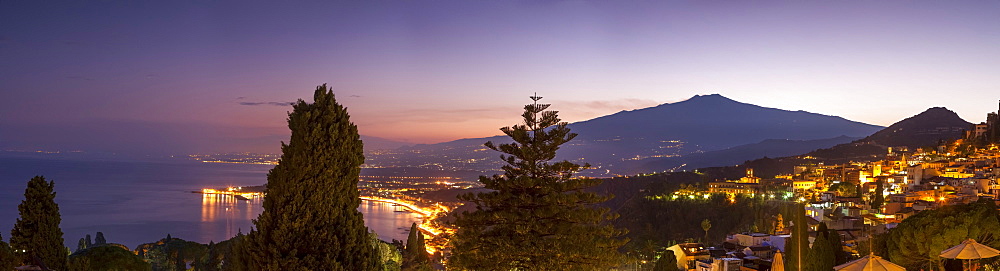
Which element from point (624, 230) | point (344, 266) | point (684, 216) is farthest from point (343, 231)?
point (684, 216)

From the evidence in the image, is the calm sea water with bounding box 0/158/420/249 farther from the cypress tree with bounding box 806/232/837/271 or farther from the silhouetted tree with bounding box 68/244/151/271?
the cypress tree with bounding box 806/232/837/271

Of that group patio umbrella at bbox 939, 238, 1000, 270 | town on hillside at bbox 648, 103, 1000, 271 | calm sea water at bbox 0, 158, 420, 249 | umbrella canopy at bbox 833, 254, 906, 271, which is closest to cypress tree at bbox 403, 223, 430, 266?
town on hillside at bbox 648, 103, 1000, 271

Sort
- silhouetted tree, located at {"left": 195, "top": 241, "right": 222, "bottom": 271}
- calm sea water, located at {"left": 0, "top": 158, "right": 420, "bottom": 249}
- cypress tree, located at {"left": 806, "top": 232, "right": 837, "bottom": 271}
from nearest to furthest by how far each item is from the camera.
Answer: cypress tree, located at {"left": 806, "top": 232, "right": 837, "bottom": 271} < silhouetted tree, located at {"left": 195, "top": 241, "right": 222, "bottom": 271} < calm sea water, located at {"left": 0, "top": 158, "right": 420, "bottom": 249}

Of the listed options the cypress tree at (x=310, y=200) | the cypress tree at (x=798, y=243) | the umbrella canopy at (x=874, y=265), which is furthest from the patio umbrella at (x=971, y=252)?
the cypress tree at (x=310, y=200)

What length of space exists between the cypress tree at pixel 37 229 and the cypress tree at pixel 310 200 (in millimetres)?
4570

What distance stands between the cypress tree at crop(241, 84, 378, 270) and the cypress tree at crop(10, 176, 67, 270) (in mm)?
4570

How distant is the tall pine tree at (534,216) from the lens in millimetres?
7363

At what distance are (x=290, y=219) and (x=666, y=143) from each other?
178m

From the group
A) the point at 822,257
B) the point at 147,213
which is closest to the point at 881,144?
the point at 822,257

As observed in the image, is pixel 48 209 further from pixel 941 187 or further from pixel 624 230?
pixel 941 187

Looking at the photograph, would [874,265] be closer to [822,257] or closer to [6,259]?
[822,257]

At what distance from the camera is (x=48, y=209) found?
8.43 meters

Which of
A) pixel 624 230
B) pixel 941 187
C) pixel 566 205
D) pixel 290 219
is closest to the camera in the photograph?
pixel 290 219

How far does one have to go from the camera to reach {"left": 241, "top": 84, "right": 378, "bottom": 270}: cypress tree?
5.40 metres
